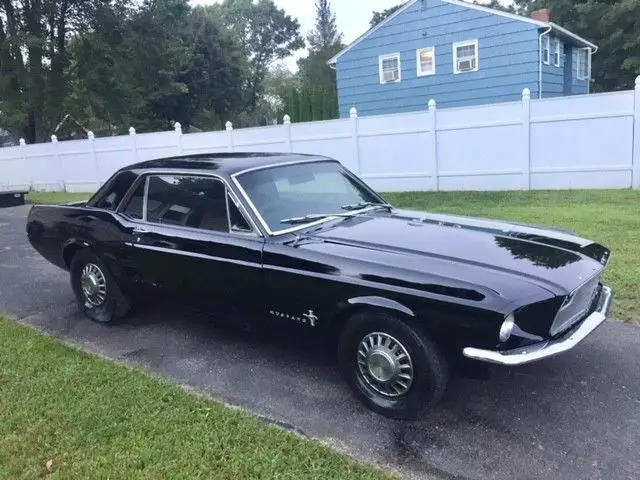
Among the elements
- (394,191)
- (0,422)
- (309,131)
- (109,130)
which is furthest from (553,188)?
(109,130)

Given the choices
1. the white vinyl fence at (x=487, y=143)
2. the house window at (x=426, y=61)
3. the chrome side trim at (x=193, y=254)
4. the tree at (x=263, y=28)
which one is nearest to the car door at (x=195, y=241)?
the chrome side trim at (x=193, y=254)

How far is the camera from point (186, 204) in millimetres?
4555

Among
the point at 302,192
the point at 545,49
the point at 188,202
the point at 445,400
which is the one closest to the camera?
the point at 445,400

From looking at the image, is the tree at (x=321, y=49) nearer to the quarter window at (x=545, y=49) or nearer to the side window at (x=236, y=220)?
the quarter window at (x=545, y=49)

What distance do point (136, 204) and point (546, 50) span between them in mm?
16886

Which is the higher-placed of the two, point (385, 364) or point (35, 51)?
point (35, 51)

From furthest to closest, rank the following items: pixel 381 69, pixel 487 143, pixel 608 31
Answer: pixel 608 31, pixel 381 69, pixel 487 143

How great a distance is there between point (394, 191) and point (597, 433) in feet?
Answer: 33.7

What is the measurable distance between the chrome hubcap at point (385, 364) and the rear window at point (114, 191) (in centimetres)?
285

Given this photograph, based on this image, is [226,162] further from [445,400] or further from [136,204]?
[445,400]

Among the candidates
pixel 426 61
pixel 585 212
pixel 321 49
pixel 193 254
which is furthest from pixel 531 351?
pixel 321 49

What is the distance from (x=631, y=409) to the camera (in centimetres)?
337

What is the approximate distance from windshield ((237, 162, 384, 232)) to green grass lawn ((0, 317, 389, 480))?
1.39 m

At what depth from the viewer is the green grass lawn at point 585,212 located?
18.0 ft
